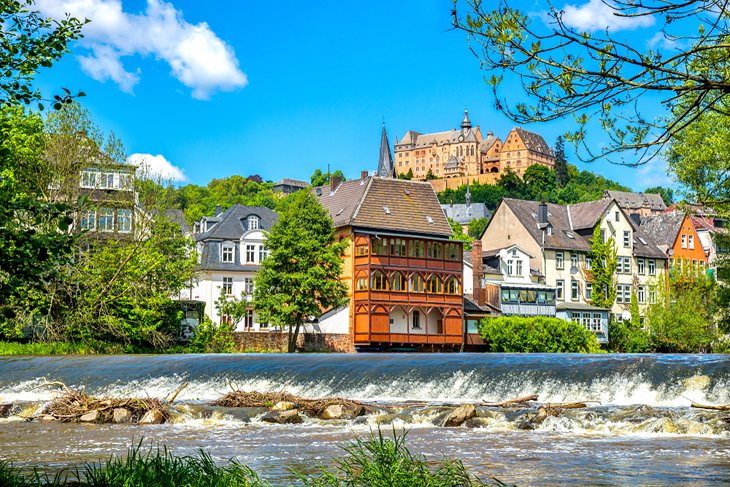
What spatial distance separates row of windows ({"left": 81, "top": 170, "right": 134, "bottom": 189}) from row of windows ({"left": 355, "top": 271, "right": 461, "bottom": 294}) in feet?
62.4

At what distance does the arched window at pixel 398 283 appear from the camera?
209ft

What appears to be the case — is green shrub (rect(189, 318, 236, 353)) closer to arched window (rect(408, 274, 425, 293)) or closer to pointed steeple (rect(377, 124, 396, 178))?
arched window (rect(408, 274, 425, 293))

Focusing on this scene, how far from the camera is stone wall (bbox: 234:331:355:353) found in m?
59.5

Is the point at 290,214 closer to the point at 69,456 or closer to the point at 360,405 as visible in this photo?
the point at 360,405

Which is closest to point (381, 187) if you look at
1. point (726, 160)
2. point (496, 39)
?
point (726, 160)

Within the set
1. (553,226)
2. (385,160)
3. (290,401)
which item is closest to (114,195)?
(290,401)

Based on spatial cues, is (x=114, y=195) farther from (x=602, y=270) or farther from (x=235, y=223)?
(x=602, y=270)

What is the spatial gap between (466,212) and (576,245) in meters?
88.3

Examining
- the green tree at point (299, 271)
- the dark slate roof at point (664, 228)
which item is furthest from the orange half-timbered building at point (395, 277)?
the dark slate roof at point (664, 228)

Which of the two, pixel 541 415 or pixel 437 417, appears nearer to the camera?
pixel 541 415

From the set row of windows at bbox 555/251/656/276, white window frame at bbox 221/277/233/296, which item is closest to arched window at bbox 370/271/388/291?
white window frame at bbox 221/277/233/296

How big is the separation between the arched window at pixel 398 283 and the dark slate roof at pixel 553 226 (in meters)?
19.8

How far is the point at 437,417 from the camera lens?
22.0 metres

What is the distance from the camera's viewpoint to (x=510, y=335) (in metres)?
64.9
